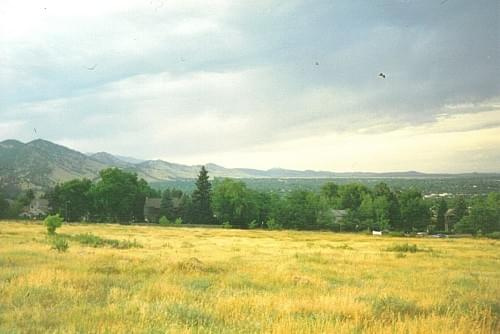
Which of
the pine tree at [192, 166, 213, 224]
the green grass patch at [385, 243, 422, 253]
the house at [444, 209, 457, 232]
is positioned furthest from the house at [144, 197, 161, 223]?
the green grass patch at [385, 243, 422, 253]

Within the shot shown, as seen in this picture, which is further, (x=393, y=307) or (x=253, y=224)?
(x=253, y=224)

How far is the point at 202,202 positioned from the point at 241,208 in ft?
30.0

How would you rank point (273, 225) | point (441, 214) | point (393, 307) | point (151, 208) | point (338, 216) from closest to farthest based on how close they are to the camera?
1. point (393, 307)
2. point (273, 225)
3. point (338, 216)
4. point (151, 208)
5. point (441, 214)

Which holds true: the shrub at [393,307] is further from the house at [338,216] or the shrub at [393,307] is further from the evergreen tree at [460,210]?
the evergreen tree at [460,210]

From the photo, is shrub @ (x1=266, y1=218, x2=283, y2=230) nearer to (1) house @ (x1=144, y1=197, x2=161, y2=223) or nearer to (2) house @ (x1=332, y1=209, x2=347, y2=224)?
(2) house @ (x1=332, y1=209, x2=347, y2=224)

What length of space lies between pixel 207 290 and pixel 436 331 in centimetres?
637

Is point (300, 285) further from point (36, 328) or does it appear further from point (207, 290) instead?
point (36, 328)

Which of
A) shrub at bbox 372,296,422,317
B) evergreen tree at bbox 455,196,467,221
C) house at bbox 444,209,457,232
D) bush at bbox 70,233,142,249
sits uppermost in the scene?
shrub at bbox 372,296,422,317

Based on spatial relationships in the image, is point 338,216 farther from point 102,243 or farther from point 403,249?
point 102,243

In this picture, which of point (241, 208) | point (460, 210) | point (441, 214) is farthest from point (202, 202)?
point (460, 210)

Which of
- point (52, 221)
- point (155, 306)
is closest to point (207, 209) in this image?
point (52, 221)

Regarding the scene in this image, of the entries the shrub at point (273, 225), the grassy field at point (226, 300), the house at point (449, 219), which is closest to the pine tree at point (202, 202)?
the shrub at point (273, 225)

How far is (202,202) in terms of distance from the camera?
98.7 meters

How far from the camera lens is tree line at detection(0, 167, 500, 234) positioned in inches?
3738
